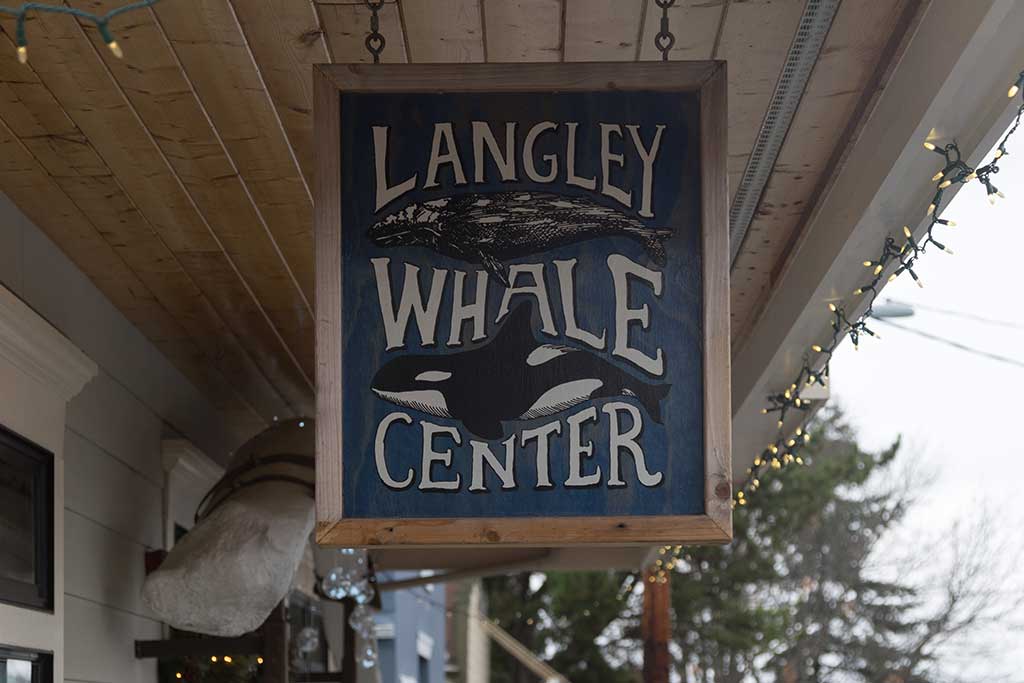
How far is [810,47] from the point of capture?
8.90 ft

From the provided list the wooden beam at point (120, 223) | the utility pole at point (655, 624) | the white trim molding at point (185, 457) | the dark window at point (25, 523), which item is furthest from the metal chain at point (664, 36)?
the utility pole at point (655, 624)

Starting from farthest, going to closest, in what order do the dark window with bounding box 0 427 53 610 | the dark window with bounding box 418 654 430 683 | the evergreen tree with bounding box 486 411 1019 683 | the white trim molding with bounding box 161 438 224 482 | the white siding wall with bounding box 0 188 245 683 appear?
the evergreen tree with bounding box 486 411 1019 683 → the dark window with bounding box 418 654 430 683 → the white trim molding with bounding box 161 438 224 482 → the white siding wall with bounding box 0 188 245 683 → the dark window with bounding box 0 427 53 610

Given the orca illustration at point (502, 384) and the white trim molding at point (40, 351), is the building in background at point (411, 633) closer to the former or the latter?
the white trim molding at point (40, 351)

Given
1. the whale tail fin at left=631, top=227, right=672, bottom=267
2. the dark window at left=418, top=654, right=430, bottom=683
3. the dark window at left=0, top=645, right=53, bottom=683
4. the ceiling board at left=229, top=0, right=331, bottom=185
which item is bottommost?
the dark window at left=418, top=654, right=430, bottom=683

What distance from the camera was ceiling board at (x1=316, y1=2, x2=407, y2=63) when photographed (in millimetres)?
2553

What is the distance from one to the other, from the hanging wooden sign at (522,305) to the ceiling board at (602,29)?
10.4 inches

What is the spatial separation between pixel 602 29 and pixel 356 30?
46 centimetres

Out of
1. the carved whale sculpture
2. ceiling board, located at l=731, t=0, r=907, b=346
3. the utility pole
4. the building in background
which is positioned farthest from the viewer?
the building in background

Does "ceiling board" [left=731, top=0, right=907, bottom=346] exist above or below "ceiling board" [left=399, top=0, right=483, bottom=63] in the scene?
below

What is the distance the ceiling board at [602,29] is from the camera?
2572 mm

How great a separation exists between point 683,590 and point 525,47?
14.9 m

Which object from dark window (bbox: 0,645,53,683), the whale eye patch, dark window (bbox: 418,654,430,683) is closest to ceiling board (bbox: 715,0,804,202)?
the whale eye patch

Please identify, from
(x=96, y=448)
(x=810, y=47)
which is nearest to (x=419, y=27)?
(x=810, y=47)

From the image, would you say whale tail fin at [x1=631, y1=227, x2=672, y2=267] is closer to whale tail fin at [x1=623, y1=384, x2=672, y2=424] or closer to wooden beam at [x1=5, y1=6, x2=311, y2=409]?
whale tail fin at [x1=623, y1=384, x2=672, y2=424]
